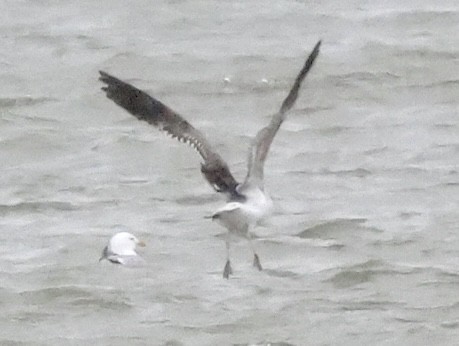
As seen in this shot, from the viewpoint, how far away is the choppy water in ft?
32.7

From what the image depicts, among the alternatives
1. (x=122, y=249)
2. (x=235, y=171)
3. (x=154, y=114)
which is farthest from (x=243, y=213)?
(x=235, y=171)

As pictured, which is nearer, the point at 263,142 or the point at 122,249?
the point at 263,142

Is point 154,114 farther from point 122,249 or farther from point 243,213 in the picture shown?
point 122,249

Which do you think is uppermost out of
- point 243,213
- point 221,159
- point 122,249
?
point 221,159

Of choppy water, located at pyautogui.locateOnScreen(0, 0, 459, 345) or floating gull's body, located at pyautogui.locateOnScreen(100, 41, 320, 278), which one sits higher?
floating gull's body, located at pyautogui.locateOnScreen(100, 41, 320, 278)

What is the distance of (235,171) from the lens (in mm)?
12148

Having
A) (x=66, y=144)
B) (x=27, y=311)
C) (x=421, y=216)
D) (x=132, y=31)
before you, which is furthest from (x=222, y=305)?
(x=132, y=31)

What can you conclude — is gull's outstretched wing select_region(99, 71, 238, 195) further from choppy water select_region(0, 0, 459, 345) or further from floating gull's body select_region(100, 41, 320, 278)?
choppy water select_region(0, 0, 459, 345)

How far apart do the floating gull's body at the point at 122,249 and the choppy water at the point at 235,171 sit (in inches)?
4.3

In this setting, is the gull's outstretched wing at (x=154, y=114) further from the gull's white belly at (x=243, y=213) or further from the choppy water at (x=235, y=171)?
the choppy water at (x=235, y=171)

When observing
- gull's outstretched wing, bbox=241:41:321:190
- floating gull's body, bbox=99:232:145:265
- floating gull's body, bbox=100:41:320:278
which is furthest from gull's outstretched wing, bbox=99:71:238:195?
floating gull's body, bbox=99:232:145:265

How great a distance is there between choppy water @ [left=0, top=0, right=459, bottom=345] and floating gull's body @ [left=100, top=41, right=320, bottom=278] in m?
0.93

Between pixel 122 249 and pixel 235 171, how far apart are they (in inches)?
75.3

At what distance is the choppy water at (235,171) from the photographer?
Result: 32.7 feet
